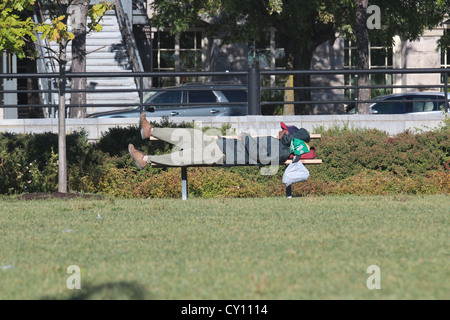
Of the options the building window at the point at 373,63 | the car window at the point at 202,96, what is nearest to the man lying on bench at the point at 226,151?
the car window at the point at 202,96

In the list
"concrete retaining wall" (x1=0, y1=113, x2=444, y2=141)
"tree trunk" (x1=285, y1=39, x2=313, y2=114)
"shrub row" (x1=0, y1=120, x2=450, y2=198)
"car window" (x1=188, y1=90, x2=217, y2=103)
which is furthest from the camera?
"tree trunk" (x1=285, y1=39, x2=313, y2=114)

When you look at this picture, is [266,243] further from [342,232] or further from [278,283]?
[278,283]

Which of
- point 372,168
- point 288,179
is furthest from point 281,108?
point 288,179

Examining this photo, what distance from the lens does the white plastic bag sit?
35.2ft

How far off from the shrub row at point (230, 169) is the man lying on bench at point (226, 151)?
1.32 metres

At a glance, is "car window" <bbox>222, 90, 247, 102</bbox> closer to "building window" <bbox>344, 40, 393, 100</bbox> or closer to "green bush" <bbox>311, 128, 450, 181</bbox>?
"green bush" <bbox>311, 128, 450, 181</bbox>

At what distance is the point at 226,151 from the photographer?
10688 mm

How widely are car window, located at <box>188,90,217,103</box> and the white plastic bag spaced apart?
282 inches

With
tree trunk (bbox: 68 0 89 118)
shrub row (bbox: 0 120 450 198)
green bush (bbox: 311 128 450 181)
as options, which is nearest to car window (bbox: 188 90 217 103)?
tree trunk (bbox: 68 0 89 118)

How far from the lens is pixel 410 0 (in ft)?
66.8

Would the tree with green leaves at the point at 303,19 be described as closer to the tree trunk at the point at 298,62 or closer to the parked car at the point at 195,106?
the tree trunk at the point at 298,62

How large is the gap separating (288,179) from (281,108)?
14394mm

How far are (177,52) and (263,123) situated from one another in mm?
15028

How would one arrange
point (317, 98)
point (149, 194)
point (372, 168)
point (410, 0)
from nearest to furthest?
point (149, 194), point (372, 168), point (410, 0), point (317, 98)
